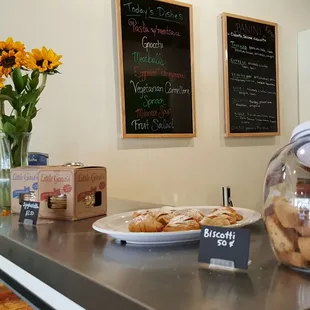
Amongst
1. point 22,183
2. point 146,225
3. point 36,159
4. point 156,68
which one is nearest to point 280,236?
point 146,225

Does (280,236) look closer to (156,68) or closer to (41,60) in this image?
(41,60)

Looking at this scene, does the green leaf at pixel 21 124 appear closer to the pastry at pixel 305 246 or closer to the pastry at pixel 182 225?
the pastry at pixel 182 225

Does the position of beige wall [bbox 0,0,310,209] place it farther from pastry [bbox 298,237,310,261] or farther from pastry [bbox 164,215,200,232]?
pastry [bbox 298,237,310,261]

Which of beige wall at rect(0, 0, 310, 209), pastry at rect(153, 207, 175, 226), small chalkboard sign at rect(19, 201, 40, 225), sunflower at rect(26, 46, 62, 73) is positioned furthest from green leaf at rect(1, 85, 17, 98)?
pastry at rect(153, 207, 175, 226)

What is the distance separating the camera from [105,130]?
7.04ft

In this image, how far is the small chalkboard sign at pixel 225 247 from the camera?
1.99ft

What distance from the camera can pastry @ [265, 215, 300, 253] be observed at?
0.60 meters

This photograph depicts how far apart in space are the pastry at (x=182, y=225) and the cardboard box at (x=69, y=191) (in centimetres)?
38

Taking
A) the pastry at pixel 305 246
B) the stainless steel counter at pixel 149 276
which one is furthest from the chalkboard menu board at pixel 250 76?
the pastry at pixel 305 246

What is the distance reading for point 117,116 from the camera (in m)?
2.18

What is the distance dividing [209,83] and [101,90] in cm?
73

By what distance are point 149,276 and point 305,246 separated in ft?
0.72

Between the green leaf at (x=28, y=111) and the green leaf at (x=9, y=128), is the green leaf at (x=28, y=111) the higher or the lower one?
the higher one

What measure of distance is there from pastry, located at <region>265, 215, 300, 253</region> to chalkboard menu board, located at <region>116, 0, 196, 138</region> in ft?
5.18
